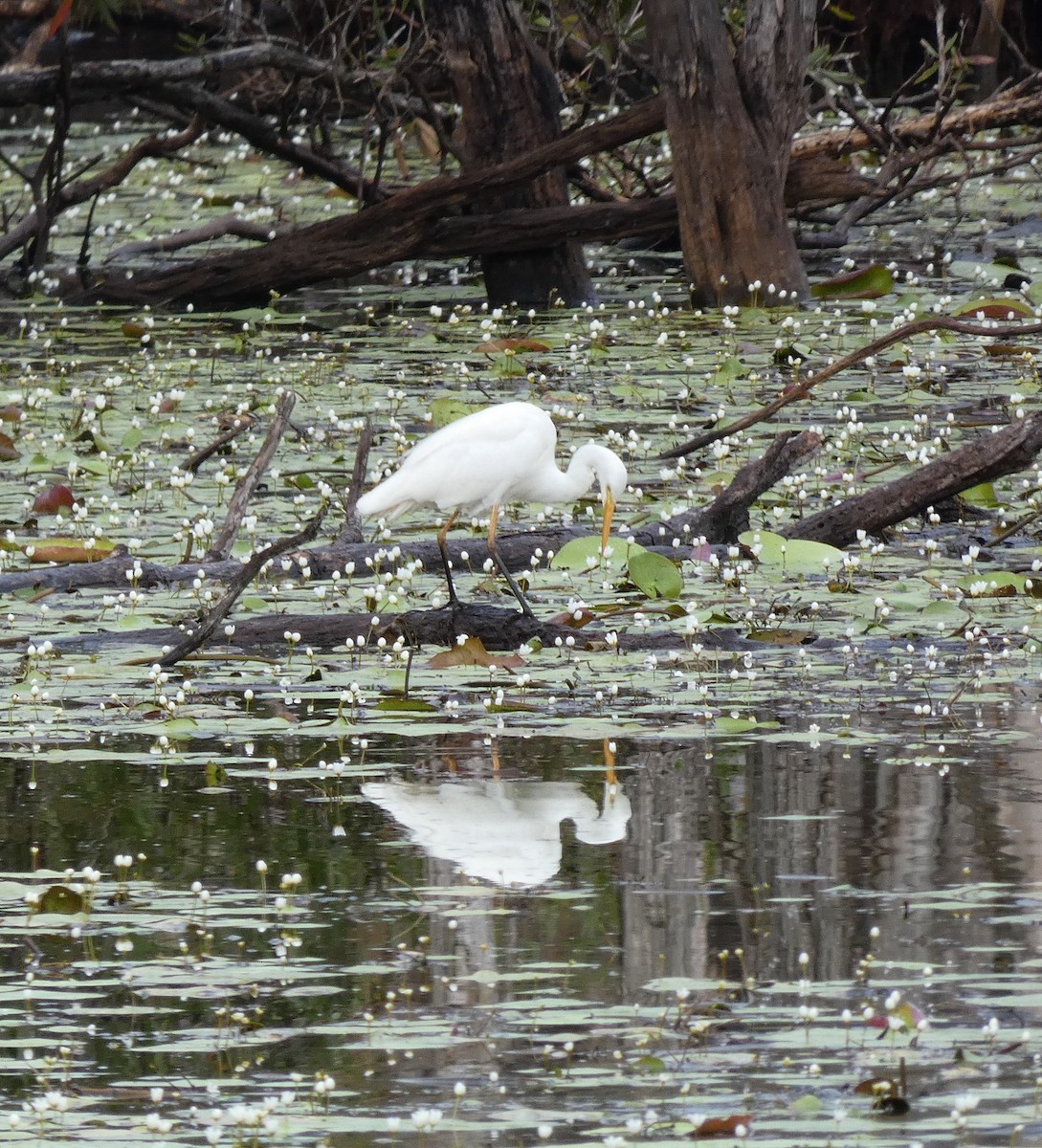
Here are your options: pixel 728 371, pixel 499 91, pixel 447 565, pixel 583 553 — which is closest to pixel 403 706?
pixel 447 565

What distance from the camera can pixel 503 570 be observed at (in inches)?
285

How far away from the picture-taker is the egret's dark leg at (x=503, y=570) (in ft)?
22.8

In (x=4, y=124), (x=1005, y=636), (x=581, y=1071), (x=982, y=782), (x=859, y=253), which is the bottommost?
(x=581, y=1071)

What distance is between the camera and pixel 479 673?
6523mm

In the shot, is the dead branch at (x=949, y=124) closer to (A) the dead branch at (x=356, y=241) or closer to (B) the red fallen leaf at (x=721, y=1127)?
(A) the dead branch at (x=356, y=241)

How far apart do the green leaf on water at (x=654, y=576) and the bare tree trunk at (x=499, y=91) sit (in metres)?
6.75

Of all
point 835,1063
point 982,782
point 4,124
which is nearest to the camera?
point 835,1063

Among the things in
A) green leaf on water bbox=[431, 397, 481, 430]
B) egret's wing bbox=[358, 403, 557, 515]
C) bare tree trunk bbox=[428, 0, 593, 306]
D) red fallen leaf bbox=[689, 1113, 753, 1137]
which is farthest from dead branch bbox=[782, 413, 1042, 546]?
bare tree trunk bbox=[428, 0, 593, 306]

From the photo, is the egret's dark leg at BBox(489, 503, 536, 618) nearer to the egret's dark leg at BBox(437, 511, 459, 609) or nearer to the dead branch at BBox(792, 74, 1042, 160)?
the egret's dark leg at BBox(437, 511, 459, 609)

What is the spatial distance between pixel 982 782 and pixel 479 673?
173cm

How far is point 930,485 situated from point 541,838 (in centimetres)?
280

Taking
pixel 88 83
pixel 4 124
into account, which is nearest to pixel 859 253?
pixel 88 83

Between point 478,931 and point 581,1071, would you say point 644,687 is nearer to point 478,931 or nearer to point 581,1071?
point 478,931

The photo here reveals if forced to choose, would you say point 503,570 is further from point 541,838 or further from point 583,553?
point 541,838
